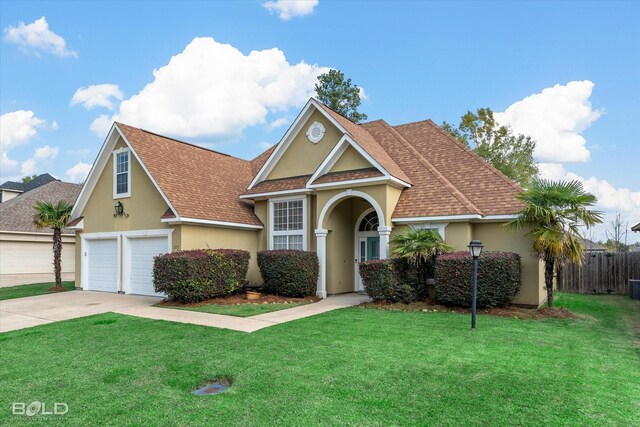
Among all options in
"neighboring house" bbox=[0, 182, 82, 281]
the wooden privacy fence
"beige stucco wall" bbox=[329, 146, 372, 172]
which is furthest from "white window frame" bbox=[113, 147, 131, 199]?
the wooden privacy fence

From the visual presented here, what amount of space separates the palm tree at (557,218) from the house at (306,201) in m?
1.10

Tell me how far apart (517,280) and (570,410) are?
7278 mm

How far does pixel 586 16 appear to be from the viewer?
12.7m

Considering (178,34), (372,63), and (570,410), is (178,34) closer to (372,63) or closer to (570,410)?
(372,63)

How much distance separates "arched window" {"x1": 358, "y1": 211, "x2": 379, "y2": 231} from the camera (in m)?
16.1

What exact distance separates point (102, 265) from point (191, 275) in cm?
720

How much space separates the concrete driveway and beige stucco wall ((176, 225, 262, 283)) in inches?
92.4

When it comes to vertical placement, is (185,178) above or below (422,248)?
above

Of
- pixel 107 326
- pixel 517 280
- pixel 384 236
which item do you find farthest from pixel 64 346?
pixel 517 280

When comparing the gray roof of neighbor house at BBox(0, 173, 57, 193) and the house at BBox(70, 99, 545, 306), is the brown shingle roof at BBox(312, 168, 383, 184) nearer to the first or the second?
the house at BBox(70, 99, 545, 306)

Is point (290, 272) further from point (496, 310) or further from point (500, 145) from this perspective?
point (500, 145)

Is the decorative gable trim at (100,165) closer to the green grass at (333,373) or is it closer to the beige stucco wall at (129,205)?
the beige stucco wall at (129,205)

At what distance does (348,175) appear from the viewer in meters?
14.2

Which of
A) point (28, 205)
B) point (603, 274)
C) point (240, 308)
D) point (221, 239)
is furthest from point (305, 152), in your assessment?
point (28, 205)
